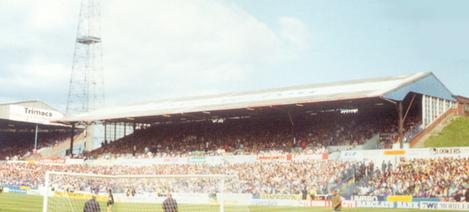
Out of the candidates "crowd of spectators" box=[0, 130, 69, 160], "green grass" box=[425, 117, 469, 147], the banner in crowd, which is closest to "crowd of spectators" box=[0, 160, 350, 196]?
the banner in crowd

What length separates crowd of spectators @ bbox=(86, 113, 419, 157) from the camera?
163 feet

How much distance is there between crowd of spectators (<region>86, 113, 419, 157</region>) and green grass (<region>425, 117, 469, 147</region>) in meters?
2.07

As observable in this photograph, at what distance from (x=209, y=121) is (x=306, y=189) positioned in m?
23.8

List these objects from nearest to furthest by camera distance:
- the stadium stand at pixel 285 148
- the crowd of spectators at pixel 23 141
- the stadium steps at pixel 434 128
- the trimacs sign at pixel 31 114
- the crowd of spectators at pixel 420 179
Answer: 1. the crowd of spectators at pixel 420 179
2. the stadium stand at pixel 285 148
3. the stadium steps at pixel 434 128
4. the trimacs sign at pixel 31 114
5. the crowd of spectators at pixel 23 141

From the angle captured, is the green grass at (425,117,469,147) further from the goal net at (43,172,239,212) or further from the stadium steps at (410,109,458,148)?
the goal net at (43,172,239,212)

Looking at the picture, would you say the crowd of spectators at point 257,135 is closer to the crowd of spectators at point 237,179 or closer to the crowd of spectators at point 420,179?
the crowd of spectators at point 237,179

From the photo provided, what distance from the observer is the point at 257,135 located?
2226 inches

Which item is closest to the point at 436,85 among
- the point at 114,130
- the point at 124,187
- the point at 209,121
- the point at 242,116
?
the point at 242,116

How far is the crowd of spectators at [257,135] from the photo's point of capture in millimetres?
49688

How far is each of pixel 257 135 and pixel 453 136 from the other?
18004 mm

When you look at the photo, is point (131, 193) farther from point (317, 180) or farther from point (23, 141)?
point (23, 141)

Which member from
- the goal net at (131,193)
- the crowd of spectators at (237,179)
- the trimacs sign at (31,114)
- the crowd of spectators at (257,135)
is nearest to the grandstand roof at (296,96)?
the crowd of spectators at (257,135)

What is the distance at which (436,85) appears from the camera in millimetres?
50875

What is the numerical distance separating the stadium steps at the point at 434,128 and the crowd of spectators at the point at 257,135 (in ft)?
3.81
